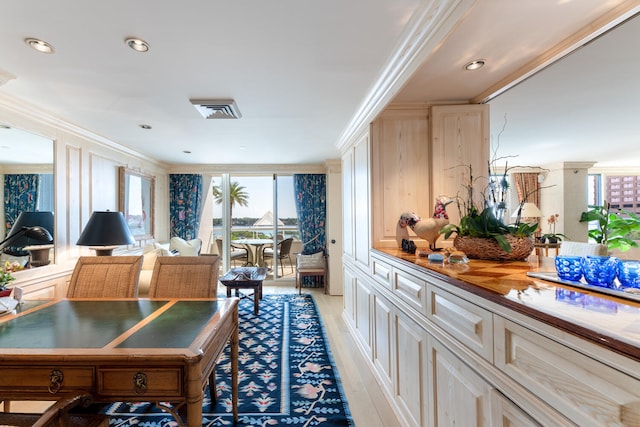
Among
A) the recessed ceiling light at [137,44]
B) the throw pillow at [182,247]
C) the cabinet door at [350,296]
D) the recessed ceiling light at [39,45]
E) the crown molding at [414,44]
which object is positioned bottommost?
the cabinet door at [350,296]

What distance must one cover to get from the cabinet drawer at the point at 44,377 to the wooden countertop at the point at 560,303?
1.59m

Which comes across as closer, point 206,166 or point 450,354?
point 450,354

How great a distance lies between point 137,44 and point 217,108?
0.94 meters

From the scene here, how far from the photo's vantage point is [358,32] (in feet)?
5.37

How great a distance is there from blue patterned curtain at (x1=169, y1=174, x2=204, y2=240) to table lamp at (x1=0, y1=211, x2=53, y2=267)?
105 inches

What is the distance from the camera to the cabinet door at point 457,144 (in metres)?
2.57

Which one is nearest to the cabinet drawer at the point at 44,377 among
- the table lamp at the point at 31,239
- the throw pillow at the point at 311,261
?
the table lamp at the point at 31,239

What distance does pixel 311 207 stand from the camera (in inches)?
226

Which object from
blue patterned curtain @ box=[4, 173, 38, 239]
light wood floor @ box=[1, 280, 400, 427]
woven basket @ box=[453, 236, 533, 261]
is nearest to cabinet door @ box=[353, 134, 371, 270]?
light wood floor @ box=[1, 280, 400, 427]

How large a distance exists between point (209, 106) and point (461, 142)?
2.26 metres

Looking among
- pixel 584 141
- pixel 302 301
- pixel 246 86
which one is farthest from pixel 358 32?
pixel 584 141

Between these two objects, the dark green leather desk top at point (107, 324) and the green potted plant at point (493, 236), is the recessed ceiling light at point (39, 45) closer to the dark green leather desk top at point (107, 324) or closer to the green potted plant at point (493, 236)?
the dark green leather desk top at point (107, 324)

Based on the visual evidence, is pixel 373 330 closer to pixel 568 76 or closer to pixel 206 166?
pixel 568 76

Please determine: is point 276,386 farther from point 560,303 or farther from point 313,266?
point 313,266
